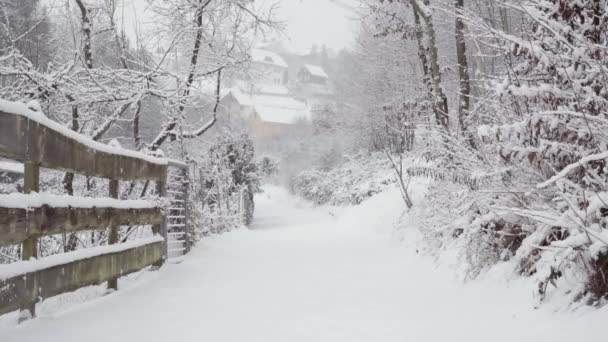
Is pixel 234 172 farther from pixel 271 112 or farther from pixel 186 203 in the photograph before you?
pixel 271 112

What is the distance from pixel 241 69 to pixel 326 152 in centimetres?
2194

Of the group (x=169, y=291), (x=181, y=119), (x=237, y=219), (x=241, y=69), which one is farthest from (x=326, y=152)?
(x=169, y=291)

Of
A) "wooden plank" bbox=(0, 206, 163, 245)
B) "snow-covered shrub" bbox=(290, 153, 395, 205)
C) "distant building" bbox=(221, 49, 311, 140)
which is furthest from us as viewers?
"distant building" bbox=(221, 49, 311, 140)

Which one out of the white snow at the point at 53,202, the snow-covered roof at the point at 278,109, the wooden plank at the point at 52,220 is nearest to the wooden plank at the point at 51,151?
the white snow at the point at 53,202

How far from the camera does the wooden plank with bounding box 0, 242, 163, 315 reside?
2633 millimetres

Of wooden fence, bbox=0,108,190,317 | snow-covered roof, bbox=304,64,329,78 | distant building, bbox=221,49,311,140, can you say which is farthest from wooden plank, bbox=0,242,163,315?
snow-covered roof, bbox=304,64,329,78

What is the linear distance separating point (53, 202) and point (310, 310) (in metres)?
2.03

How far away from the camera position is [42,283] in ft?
9.59

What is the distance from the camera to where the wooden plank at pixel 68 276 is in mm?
2633

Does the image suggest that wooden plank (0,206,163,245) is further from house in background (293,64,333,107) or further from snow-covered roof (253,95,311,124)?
house in background (293,64,333,107)

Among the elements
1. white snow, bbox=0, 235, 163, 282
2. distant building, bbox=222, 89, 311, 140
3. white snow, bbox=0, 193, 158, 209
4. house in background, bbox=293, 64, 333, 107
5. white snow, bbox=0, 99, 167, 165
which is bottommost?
white snow, bbox=0, 235, 163, 282

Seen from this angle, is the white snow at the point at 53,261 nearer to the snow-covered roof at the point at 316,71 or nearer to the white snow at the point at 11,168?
the white snow at the point at 11,168

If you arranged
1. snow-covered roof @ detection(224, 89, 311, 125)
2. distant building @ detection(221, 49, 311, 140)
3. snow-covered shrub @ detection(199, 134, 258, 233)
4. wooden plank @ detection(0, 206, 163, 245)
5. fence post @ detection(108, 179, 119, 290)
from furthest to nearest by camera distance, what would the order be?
snow-covered roof @ detection(224, 89, 311, 125) < distant building @ detection(221, 49, 311, 140) < snow-covered shrub @ detection(199, 134, 258, 233) < fence post @ detection(108, 179, 119, 290) < wooden plank @ detection(0, 206, 163, 245)

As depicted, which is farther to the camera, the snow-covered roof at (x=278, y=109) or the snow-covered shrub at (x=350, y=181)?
the snow-covered roof at (x=278, y=109)
